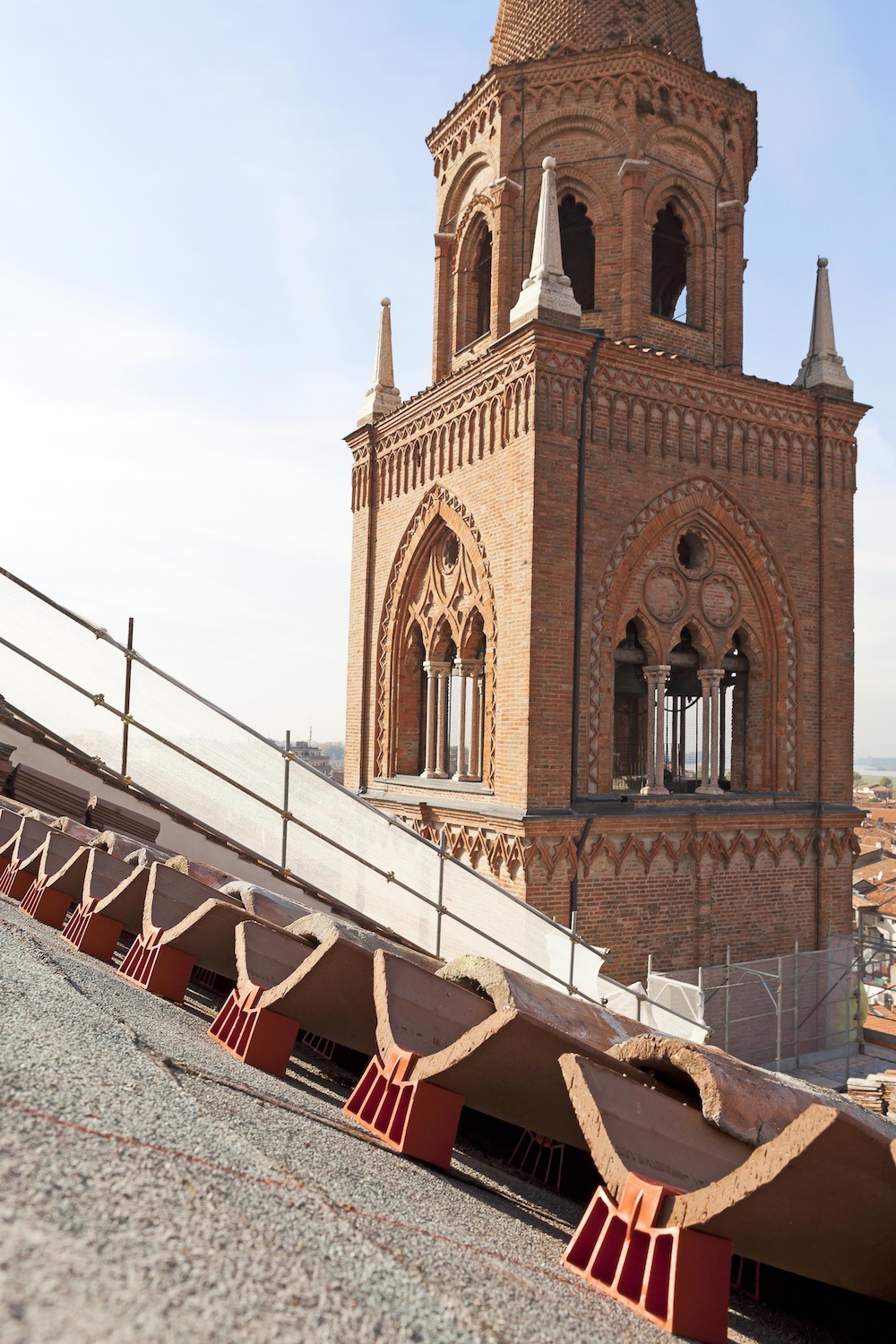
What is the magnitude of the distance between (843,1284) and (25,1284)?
5.07ft

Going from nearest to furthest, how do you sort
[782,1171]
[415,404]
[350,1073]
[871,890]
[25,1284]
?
[25,1284] < [782,1171] < [350,1073] < [415,404] < [871,890]

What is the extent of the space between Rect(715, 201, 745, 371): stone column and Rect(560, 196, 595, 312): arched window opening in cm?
199

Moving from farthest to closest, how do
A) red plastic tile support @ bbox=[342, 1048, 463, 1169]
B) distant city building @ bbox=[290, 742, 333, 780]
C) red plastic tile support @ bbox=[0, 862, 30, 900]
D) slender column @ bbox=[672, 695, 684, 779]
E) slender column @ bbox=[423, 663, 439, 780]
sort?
slender column @ bbox=[672, 695, 684, 779] < slender column @ bbox=[423, 663, 439, 780] < distant city building @ bbox=[290, 742, 333, 780] < red plastic tile support @ bbox=[0, 862, 30, 900] < red plastic tile support @ bbox=[342, 1048, 463, 1169]

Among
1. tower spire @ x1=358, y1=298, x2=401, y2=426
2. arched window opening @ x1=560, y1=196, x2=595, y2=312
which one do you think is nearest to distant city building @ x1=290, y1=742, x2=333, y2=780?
tower spire @ x1=358, y1=298, x2=401, y2=426

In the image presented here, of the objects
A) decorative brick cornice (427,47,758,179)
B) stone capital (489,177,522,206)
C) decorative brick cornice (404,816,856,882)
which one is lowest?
decorative brick cornice (404,816,856,882)

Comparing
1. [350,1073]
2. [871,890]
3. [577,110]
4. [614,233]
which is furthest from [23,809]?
[871,890]

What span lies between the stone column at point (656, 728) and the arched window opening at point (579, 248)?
19.1 ft

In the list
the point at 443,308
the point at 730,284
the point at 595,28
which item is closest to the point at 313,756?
the point at 443,308

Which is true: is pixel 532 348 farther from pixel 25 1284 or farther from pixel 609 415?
pixel 25 1284

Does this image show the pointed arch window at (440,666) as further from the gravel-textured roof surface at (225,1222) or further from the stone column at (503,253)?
the gravel-textured roof surface at (225,1222)

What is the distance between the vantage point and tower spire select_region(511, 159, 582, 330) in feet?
38.6

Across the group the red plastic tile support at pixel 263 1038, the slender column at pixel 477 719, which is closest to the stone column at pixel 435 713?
the slender column at pixel 477 719

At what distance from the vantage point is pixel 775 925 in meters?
13.4

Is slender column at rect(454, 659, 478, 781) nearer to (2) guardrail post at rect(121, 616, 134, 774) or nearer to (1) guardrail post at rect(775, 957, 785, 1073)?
(1) guardrail post at rect(775, 957, 785, 1073)
